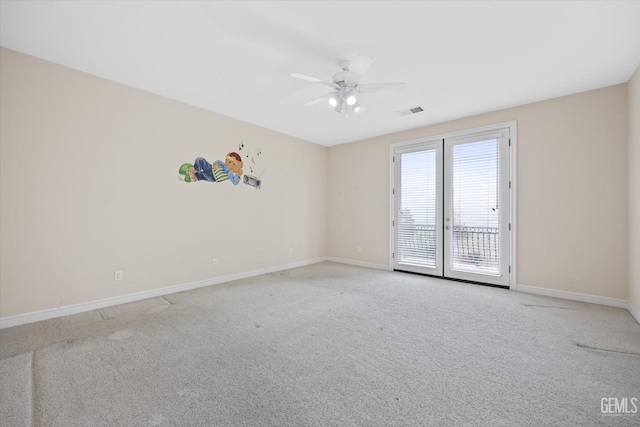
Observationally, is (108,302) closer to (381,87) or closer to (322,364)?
(322,364)

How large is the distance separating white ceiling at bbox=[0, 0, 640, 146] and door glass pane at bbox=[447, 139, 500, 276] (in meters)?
0.95

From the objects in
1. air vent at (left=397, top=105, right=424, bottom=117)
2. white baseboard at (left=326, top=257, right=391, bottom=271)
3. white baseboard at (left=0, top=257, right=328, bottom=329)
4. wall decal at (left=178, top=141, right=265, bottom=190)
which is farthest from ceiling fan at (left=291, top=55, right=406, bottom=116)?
white baseboard at (left=326, top=257, right=391, bottom=271)

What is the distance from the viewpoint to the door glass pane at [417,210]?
4.88m

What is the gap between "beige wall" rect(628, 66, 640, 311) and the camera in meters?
2.90

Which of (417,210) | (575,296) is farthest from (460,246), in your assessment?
(575,296)

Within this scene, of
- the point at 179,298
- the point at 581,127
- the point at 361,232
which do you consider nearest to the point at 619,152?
the point at 581,127

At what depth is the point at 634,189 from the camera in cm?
302

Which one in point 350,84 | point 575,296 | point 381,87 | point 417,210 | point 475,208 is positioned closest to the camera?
point 381,87

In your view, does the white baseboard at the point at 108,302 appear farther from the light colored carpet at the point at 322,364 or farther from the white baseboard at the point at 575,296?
the white baseboard at the point at 575,296

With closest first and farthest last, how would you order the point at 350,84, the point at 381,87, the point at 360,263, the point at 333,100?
the point at 381,87, the point at 350,84, the point at 333,100, the point at 360,263

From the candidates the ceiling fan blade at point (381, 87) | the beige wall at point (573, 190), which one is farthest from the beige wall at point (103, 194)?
the beige wall at point (573, 190)

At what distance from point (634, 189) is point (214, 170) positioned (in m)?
5.57

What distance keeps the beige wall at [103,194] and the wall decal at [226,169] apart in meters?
0.10

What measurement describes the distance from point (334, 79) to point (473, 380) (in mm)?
3033
